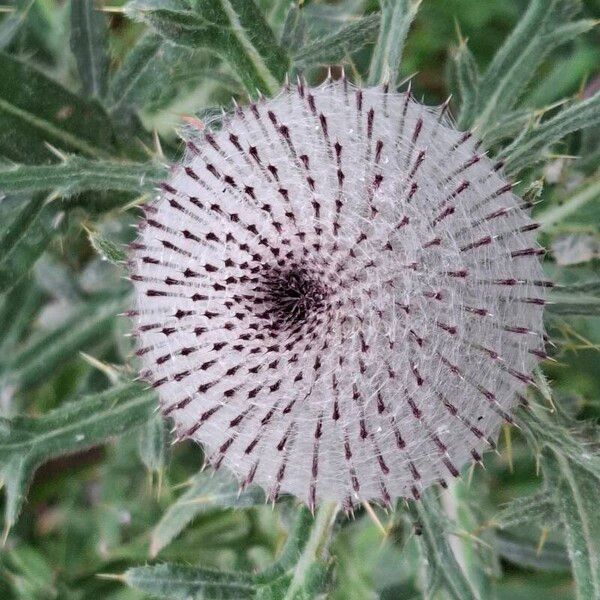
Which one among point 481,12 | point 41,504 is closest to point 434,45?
point 481,12

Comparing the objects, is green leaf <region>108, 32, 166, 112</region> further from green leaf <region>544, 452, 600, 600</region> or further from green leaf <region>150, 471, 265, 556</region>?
green leaf <region>544, 452, 600, 600</region>

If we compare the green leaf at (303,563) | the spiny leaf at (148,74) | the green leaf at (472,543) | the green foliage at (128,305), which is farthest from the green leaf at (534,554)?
the spiny leaf at (148,74)

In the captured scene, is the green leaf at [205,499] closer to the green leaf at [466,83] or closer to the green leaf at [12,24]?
the green leaf at [466,83]

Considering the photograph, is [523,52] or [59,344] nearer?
[523,52]

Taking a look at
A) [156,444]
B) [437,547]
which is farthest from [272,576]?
[156,444]

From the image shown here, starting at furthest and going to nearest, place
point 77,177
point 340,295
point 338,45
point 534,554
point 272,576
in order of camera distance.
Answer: point 534,554
point 338,45
point 77,177
point 272,576
point 340,295

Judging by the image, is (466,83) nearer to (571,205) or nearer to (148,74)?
(571,205)

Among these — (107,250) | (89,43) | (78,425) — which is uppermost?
(89,43)

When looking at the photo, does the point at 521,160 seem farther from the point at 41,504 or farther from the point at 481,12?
the point at 41,504
